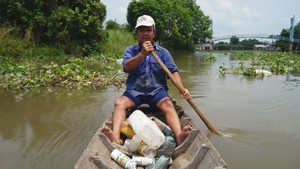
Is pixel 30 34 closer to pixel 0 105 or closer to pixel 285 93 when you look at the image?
pixel 0 105

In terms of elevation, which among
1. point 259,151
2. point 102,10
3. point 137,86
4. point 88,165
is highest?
point 102,10

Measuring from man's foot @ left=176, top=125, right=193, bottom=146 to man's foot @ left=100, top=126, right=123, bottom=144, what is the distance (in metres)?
0.53

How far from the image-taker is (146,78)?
11.4 ft

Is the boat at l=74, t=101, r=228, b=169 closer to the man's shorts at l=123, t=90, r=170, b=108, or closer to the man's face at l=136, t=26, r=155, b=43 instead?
the man's shorts at l=123, t=90, r=170, b=108

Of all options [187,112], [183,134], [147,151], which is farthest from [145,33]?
[187,112]

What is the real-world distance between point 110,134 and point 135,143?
0.78 ft

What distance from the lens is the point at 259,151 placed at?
11.8 ft

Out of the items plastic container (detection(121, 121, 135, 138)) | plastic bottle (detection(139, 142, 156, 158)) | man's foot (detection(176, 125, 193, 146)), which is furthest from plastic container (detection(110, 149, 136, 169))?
man's foot (detection(176, 125, 193, 146))

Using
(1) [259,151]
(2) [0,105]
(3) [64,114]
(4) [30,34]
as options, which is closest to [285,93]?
(1) [259,151]

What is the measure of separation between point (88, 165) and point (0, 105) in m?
4.00

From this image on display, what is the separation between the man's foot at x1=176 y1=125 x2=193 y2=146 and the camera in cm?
274

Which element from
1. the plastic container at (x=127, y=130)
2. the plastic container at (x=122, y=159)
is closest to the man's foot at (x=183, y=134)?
the plastic container at (x=127, y=130)

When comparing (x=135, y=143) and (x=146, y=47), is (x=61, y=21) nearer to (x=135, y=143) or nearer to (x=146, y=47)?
(x=146, y=47)

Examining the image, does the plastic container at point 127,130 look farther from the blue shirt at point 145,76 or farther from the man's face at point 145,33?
the man's face at point 145,33
